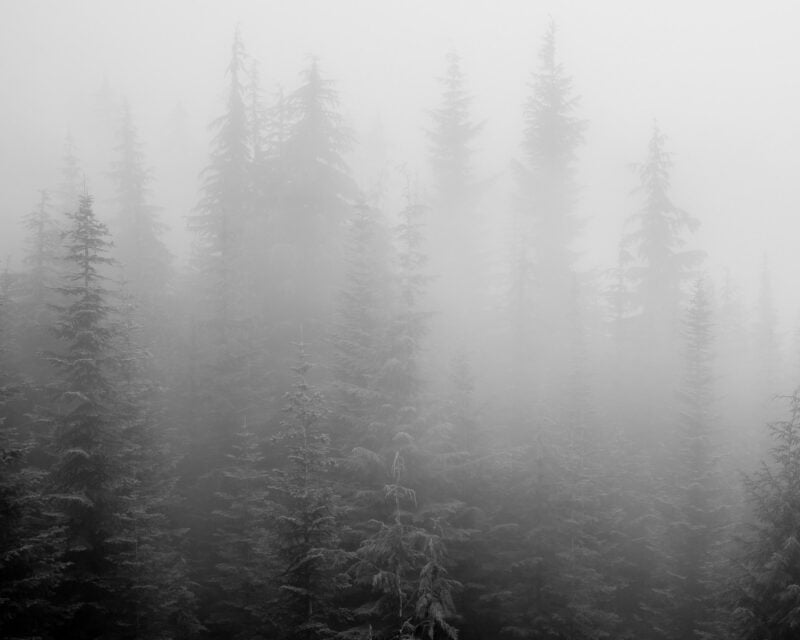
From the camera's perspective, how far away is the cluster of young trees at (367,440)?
14.5 meters

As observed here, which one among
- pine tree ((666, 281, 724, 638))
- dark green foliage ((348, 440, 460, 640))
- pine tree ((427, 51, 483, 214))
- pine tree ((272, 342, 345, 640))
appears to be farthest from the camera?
pine tree ((427, 51, 483, 214))

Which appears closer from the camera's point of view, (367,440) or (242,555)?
(367,440)

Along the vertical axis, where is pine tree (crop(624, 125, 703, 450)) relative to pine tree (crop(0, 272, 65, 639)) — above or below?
above

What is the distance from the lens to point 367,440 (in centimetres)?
1783

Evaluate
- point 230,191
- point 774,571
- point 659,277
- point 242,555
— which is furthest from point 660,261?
point 242,555

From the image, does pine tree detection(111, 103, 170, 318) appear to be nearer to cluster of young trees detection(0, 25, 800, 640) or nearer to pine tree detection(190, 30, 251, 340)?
cluster of young trees detection(0, 25, 800, 640)

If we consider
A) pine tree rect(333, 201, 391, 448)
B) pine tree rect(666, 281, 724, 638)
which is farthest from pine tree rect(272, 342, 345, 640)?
pine tree rect(666, 281, 724, 638)

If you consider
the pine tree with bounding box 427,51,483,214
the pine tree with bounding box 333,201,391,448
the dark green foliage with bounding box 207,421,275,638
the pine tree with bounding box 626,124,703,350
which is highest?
the pine tree with bounding box 427,51,483,214

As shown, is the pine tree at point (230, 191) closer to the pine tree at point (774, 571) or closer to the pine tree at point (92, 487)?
the pine tree at point (92, 487)

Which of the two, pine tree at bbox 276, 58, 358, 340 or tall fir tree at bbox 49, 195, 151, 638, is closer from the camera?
tall fir tree at bbox 49, 195, 151, 638

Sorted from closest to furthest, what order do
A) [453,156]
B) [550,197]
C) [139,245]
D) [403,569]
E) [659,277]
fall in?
[403,569]
[659,277]
[550,197]
[139,245]
[453,156]

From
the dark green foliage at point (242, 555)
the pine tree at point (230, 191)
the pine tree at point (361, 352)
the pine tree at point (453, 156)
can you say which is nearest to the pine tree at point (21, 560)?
the dark green foliage at point (242, 555)

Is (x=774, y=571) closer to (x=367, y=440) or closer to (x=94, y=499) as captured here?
(x=367, y=440)

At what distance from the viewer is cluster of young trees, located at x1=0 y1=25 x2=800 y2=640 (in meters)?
14.5
